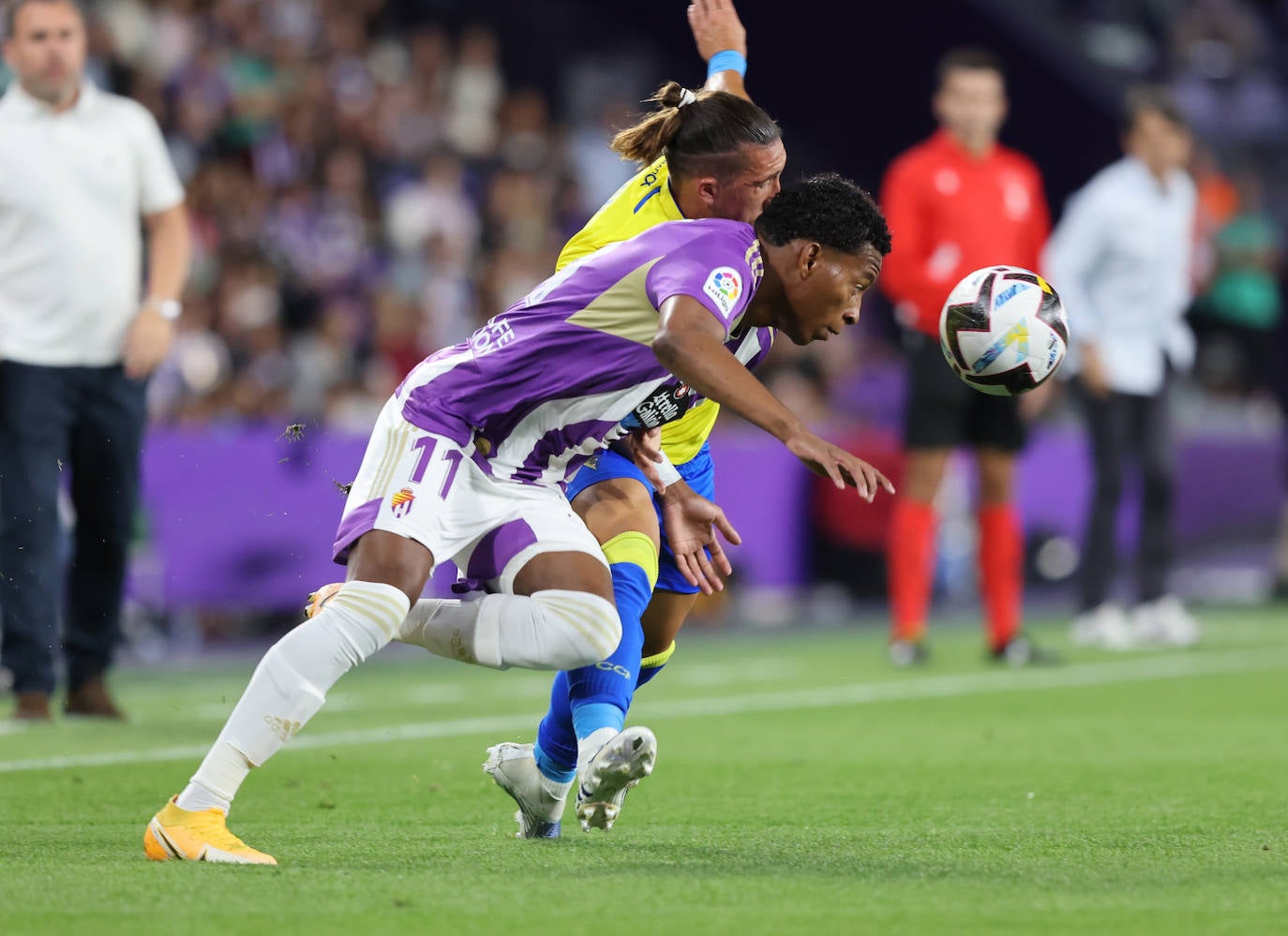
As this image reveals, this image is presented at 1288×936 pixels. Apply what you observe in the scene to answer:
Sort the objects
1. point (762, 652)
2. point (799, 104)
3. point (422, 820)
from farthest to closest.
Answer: point (799, 104) < point (762, 652) < point (422, 820)

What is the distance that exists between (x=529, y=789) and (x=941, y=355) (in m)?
5.32

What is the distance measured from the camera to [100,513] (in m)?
7.54

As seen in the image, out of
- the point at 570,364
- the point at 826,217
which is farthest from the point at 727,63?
the point at 570,364

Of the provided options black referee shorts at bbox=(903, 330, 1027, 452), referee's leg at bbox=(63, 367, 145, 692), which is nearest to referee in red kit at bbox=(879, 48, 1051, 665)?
black referee shorts at bbox=(903, 330, 1027, 452)

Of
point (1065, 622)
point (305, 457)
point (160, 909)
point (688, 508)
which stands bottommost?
point (1065, 622)

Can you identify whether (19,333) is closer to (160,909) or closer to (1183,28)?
(160,909)

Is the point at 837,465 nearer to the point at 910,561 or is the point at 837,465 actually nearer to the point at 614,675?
the point at 614,675

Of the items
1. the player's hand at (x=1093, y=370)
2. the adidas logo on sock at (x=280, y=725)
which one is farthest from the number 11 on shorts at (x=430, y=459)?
the player's hand at (x=1093, y=370)

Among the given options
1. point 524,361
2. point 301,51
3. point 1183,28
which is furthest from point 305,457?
point 1183,28

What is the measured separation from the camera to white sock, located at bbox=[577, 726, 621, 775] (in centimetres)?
454

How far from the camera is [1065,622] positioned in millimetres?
12617

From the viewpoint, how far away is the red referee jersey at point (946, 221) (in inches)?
380

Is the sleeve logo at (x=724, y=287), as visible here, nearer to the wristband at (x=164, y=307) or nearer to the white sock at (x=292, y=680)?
the white sock at (x=292, y=680)

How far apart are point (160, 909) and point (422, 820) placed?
1.46m
